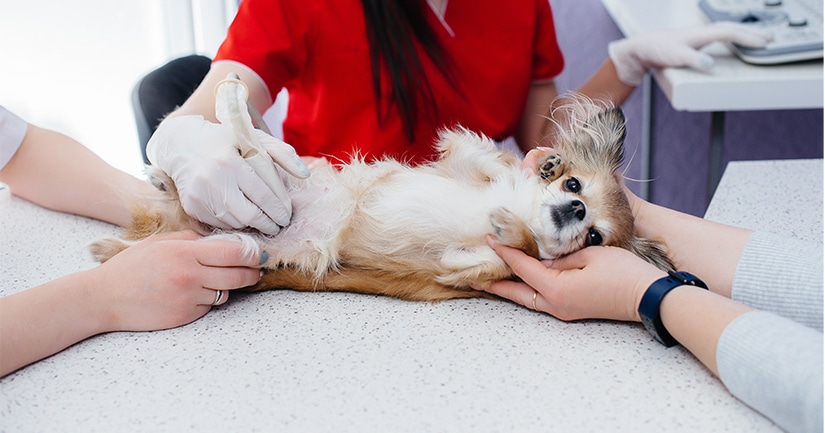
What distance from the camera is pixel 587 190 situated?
1224 millimetres

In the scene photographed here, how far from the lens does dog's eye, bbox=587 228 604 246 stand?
3.71 feet

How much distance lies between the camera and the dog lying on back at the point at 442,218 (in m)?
1.10

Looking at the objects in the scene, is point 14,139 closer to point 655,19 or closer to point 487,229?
point 487,229

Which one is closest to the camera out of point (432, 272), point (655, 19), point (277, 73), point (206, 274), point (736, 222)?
point (206, 274)

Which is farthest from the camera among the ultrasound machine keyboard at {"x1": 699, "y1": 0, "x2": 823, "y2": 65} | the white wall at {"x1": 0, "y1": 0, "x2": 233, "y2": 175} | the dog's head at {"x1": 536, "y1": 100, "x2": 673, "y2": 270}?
the white wall at {"x1": 0, "y1": 0, "x2": 233, "y2": 175}

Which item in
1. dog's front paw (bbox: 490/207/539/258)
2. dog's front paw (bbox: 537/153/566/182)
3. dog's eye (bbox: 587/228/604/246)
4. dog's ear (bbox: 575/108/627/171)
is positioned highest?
dog's ear (bbox: 575/108/627/171)

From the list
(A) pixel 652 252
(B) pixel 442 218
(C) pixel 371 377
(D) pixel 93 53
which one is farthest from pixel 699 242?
(D) pixel 93 53

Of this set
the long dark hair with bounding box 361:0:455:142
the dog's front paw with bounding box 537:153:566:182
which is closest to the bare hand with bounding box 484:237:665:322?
the dog's front paw with bounding box 537:153:566:182

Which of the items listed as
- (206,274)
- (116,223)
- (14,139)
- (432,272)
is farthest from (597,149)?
(14,139)

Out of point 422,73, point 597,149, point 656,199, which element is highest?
point 422,73

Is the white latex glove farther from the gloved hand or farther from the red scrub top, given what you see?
the gloved hand

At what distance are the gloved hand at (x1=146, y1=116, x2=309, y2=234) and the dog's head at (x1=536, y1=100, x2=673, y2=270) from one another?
1.43 feet

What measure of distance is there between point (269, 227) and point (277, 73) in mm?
581

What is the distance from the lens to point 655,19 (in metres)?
2.10
